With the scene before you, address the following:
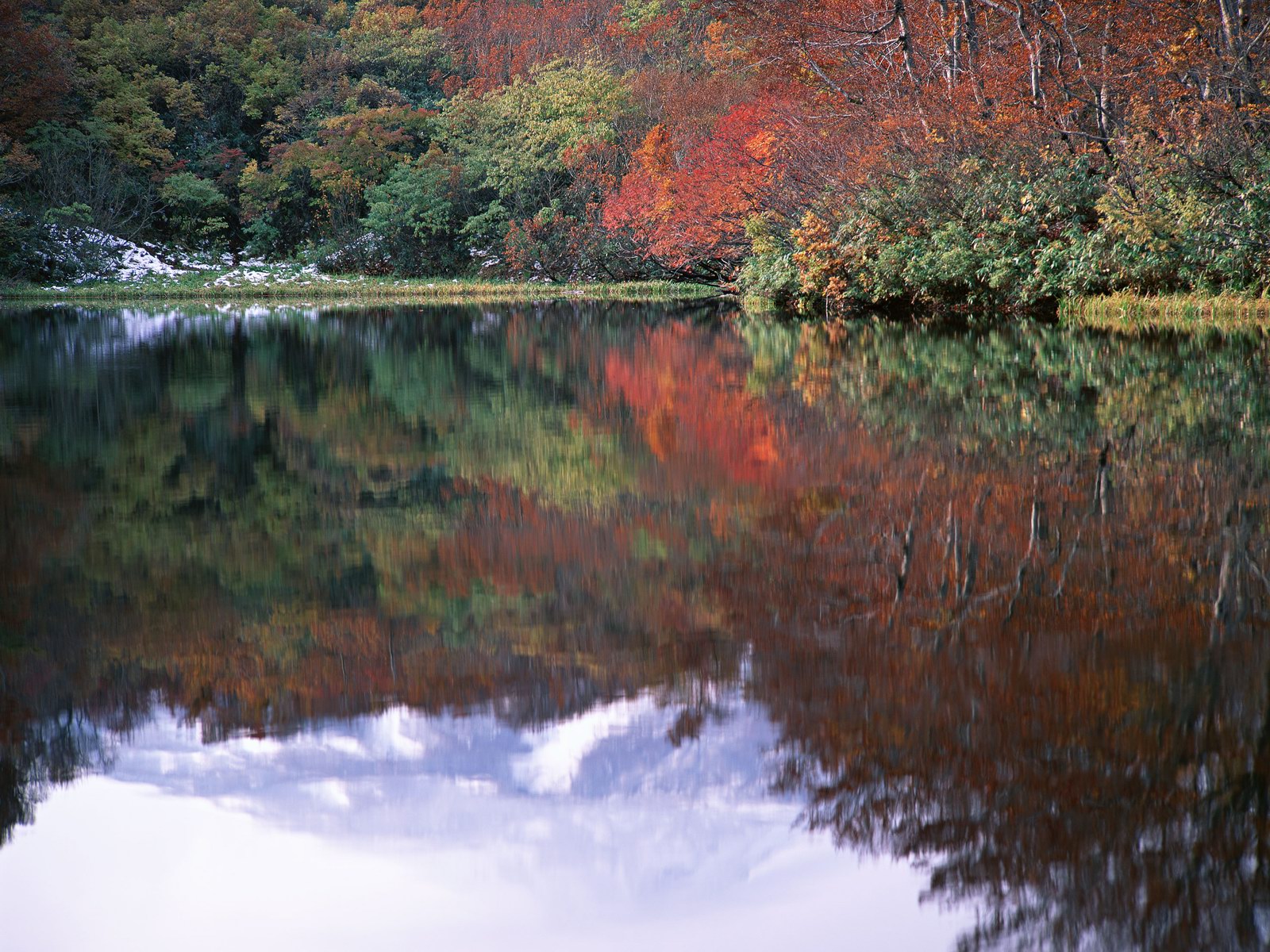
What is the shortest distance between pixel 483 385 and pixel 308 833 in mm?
7903

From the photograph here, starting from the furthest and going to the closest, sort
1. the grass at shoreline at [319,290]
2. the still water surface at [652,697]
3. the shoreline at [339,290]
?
1. the grass at shoreline at [319,290]
2. the shoreline at [339,290]
3. the still water surface at [652,697]

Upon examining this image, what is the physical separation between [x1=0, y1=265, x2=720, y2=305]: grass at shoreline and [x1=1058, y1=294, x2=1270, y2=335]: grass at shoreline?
17397 mm

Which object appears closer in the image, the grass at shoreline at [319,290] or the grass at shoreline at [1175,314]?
the grass at shoreline at [1175,314]

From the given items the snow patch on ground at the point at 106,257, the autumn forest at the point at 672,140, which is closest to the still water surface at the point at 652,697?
the autumn forest at the point at 672,140

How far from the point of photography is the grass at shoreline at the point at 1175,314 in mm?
12242

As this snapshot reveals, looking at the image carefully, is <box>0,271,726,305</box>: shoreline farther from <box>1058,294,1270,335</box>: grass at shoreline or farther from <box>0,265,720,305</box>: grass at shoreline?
<box>1058,294,1270,335</box>: grass at shoreline

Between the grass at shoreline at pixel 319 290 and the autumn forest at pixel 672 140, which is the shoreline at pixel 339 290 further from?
the autumn forest at pixel 672 140

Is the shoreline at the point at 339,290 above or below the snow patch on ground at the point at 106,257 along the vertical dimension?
below

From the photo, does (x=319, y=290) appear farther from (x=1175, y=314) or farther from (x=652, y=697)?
(x=652, y=697)

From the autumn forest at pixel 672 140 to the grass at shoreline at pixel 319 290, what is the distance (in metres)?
1.05

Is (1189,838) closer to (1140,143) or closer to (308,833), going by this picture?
(308,833)

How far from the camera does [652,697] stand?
2512mm

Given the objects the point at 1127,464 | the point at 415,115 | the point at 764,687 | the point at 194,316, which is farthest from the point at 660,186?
the point at 764,687

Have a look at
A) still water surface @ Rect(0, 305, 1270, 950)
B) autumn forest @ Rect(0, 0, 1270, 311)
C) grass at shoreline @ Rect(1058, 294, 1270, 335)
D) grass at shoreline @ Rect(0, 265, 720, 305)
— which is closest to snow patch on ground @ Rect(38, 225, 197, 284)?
autumn forest @ Rect(0, 0, 1270, 311)
